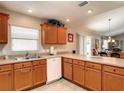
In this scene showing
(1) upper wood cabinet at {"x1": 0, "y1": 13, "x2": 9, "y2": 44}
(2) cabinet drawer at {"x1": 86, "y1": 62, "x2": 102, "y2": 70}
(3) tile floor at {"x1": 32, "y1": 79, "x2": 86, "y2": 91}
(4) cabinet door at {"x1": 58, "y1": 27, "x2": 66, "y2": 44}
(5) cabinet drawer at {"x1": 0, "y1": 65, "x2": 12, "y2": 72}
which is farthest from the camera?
(4) cabinet door at {"x1": 58, "y1": 27, "x2": 66, "y2": 44}

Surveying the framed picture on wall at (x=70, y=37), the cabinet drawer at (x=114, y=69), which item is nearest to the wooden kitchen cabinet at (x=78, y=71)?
the cabinet drawer at (x=114, y=69)

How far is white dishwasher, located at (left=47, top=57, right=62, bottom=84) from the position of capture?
338 cm

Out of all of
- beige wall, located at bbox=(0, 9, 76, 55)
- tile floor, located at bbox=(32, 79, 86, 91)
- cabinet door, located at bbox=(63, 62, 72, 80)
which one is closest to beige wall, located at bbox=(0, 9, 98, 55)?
beige wall, located at bbox=(0, 9, 76, 55)

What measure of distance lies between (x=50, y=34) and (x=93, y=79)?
2167 mm

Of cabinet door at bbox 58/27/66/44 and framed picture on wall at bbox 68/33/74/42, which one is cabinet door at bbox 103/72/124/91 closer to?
cabinet door at bbox 58/27/66/44

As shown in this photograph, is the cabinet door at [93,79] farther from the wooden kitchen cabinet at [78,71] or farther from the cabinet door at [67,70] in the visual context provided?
the cabinet door at [67,70]

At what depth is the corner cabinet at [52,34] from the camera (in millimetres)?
3758

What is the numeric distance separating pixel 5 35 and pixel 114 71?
2788 millimetres

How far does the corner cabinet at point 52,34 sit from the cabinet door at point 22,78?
1342 mm

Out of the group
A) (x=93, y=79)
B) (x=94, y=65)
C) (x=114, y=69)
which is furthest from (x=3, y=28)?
(x=114, y=69)

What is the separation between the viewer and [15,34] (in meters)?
3.29

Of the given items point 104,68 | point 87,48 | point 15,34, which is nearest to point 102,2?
point 104,68

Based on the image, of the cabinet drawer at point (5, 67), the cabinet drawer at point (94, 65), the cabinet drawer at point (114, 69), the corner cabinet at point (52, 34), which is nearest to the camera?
the cabinet drawer at point (114, 69)

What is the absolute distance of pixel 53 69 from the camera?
3504 mm
